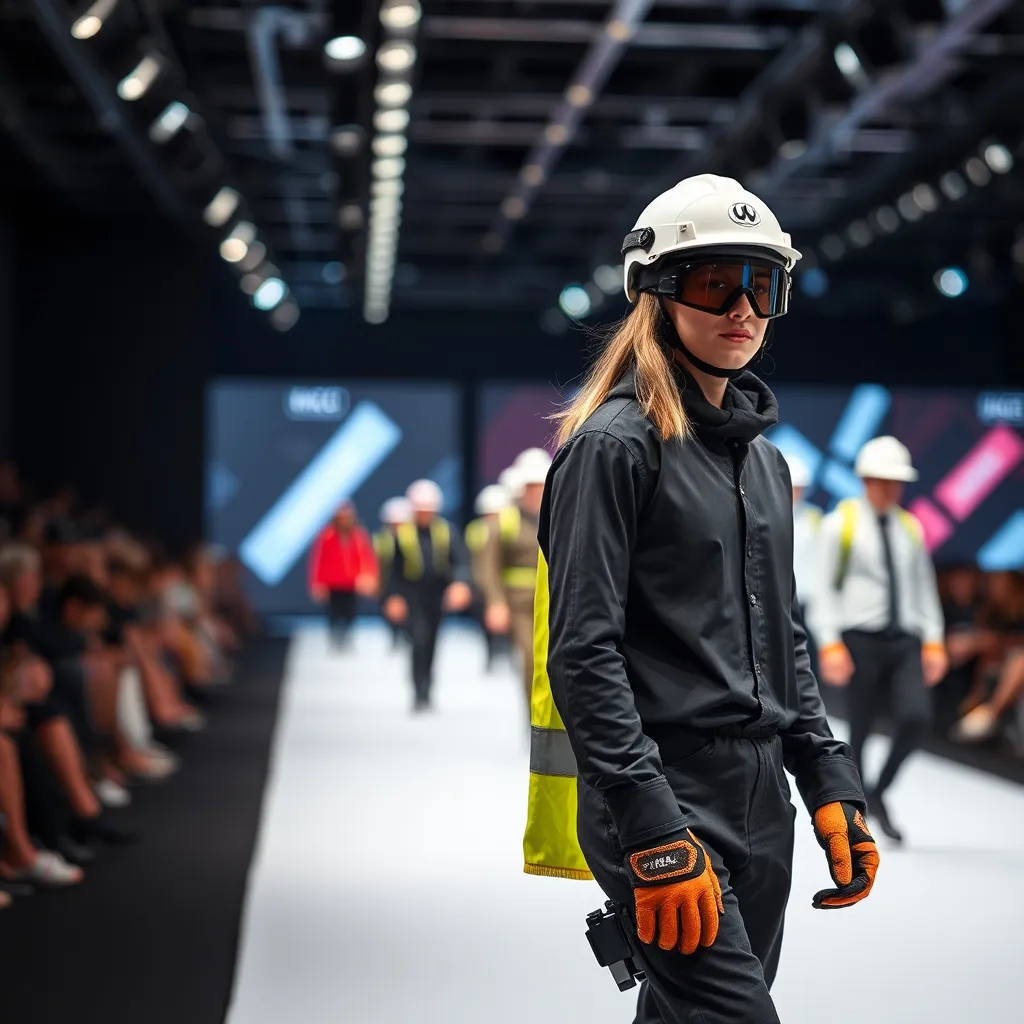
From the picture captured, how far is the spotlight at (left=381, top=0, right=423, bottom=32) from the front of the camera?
7254mm

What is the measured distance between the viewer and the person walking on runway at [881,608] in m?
5.47

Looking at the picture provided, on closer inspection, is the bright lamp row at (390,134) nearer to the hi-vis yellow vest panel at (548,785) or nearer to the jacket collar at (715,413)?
the jacket collar at (715,413)

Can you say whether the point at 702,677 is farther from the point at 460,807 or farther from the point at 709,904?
the point at 460,807

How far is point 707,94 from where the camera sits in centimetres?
1063

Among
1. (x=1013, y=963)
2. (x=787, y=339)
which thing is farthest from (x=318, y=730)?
(x=787, y=339)

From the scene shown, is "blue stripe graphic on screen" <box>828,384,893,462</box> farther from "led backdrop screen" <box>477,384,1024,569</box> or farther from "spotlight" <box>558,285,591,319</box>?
"spotlight" <box>558,285,591,319</box>

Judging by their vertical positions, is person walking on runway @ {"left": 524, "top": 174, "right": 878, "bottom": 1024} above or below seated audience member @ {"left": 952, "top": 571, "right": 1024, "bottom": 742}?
below

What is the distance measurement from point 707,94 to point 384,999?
25.8 feet

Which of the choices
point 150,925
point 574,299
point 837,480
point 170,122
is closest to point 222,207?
point 170,122

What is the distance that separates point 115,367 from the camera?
14914mm

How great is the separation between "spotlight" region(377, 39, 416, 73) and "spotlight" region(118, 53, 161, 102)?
147 cm

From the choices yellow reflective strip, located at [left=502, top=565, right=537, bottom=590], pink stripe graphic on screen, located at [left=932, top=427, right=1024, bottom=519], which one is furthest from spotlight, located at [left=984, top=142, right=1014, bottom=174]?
pink stripe graphic on screen, located at [left=932, top=427, right=1024, bottom=519]

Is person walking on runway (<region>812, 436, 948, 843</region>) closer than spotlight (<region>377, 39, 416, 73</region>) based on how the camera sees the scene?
Yes

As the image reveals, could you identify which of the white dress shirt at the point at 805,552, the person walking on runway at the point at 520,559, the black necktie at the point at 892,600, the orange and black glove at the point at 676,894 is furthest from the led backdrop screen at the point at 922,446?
the orange and black glove at the point at 676,894
